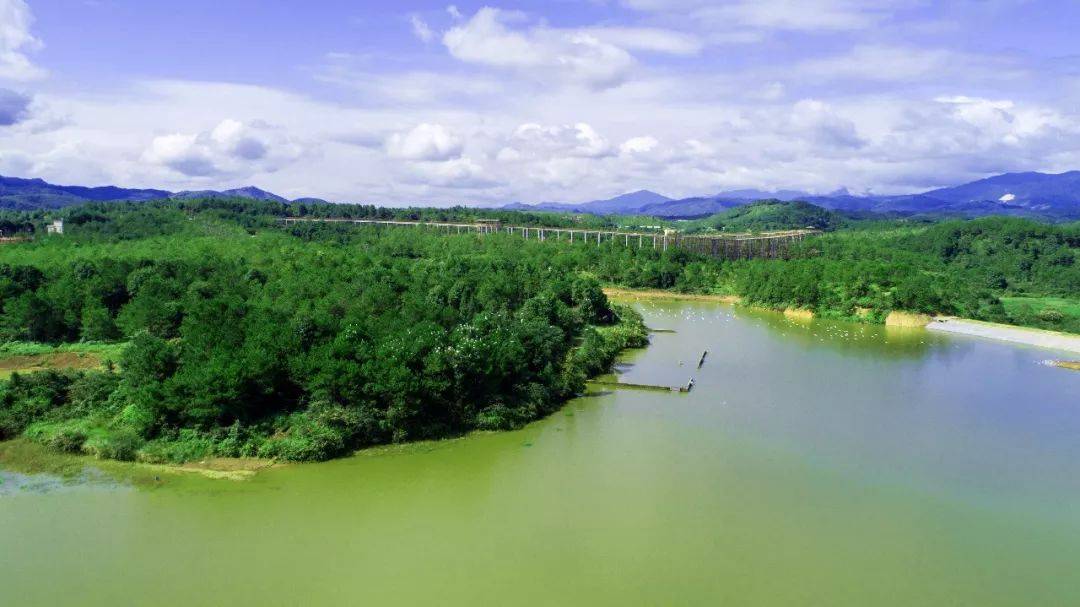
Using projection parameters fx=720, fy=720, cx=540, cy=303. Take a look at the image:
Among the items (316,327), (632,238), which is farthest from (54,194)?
(316,327)

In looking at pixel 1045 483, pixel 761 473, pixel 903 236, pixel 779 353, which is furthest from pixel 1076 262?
pixel 761 473

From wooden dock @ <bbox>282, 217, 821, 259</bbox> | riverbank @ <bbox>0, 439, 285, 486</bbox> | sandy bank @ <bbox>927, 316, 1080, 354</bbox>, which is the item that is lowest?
sandy bank @ <bbox>927, 316, 1080, 354</bbox>

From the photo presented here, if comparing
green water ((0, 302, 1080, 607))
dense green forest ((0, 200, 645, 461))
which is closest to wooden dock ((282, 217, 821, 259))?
dense green forest ((0, 200, 645, 461))

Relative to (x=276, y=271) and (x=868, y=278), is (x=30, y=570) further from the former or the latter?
(x=868, y=278)

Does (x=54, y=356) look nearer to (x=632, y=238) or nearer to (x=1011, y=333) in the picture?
(x=1011, y=333)

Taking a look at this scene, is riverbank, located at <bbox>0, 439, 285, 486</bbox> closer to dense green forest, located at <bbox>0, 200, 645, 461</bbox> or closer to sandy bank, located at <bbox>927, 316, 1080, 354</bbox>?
dense green forest, located at <bbox>0, 200, 645, 461</bbox>

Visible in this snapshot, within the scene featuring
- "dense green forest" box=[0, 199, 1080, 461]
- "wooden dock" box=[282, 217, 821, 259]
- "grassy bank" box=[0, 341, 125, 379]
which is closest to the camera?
"dense green forest" box=[0, 199, 1080, 461]

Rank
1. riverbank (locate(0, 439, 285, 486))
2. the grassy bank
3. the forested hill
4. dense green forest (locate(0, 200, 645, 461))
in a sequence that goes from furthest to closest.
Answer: the forested hill, the grassy bank, dense green forest (locate(0, 200, 645, 461)), riverbank (locate(0, 439, 285, 486))

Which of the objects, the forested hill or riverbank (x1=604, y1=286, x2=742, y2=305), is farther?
the forested hill
